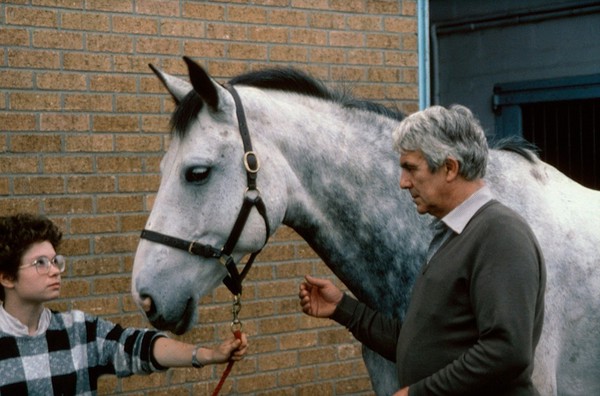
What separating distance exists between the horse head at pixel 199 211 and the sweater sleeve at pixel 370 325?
1.22ft

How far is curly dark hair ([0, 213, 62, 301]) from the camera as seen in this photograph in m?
3.11

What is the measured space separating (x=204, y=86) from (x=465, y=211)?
105cm

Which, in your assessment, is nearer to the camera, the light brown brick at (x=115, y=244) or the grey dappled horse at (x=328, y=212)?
the grey dappled horse at (x=328, y=212)

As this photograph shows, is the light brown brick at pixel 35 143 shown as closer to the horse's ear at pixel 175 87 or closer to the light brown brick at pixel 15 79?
the light brown brick at pixel 15 79

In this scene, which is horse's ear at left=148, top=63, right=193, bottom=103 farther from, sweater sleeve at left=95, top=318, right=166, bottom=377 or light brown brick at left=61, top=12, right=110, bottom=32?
light brown brick at left=61, top=12, right=110, bottom=32

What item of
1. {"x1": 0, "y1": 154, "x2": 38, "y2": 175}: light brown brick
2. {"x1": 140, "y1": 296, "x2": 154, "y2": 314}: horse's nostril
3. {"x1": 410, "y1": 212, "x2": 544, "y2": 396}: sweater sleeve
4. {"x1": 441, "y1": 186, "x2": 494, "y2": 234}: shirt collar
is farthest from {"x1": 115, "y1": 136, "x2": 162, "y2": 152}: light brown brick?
{"x1": 410, "y1": 212, "x2": 544, "y2": 396}: sweater sleeve

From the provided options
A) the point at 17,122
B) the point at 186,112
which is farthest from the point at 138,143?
the point at 186,112

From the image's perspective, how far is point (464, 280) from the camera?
2604 mm

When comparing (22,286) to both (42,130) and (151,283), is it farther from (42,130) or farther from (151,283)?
(42,130)

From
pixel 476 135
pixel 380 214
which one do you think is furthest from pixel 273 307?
pixel 476 135

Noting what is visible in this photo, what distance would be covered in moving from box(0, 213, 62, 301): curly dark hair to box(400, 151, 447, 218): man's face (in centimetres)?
118

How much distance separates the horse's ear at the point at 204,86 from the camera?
3234 millimetres

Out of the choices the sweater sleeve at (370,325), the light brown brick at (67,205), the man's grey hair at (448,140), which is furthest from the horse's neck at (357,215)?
the light brown brick at (67,205)

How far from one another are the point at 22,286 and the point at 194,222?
590mm
